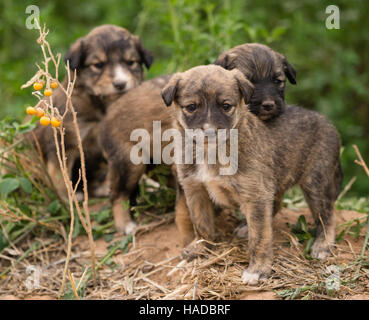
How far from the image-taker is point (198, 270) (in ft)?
13.8

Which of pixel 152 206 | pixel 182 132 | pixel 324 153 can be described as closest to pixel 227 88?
pixel 182 132

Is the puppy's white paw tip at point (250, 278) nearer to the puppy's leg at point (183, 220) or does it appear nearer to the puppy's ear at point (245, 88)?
the puppy's leg at point (183, 220)

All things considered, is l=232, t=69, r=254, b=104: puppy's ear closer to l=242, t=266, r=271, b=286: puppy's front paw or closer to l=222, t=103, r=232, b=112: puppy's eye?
l=222, t=103, r=232, b=112: puppy's eye

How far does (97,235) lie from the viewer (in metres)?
5.15

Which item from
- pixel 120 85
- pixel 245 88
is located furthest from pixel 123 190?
pixel 245 88

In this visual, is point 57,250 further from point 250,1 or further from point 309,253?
point 250,1

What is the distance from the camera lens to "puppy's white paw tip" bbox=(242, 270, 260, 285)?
3947 millimetres

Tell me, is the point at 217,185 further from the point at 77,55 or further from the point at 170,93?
the point at 77,55

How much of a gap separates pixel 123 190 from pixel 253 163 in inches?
61.5

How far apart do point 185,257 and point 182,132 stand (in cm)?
106

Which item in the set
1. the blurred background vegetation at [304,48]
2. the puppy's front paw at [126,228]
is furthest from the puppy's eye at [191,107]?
the blurred background vegetation at [304,48]

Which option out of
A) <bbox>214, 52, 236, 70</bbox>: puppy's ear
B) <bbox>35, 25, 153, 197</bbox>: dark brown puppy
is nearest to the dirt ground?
<bbox>35, 25, 153, 197</bbox>: dark brown puppy

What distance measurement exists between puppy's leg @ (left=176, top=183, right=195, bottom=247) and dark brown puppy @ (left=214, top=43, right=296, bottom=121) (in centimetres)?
93

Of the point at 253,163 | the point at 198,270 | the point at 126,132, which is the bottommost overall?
the point at 198,270
